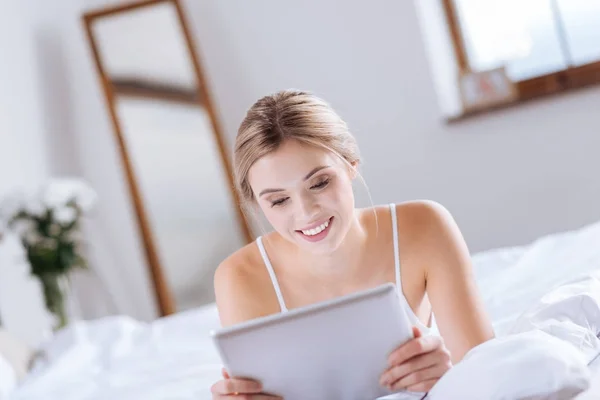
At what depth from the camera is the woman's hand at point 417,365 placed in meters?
1.35

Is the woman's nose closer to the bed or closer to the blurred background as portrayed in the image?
the bed

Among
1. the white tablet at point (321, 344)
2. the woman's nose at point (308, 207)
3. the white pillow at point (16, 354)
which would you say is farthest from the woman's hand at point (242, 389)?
the white pillow at point (16, 354)

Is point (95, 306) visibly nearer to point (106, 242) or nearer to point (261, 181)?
point (106, 242)

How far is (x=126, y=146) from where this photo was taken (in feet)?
13.9

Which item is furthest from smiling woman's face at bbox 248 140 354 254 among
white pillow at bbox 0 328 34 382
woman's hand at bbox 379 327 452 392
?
white pillow at bbox 0 328 34 382

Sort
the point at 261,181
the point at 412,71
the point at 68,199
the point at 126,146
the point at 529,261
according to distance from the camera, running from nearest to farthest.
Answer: the point at 261,181 < the point at 529,261 < the point at 68,199 < the point at 412,71 < the point at 126,146

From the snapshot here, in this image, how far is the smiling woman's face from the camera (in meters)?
1.67

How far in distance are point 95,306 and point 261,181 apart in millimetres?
2915

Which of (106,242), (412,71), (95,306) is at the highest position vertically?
(412,71)

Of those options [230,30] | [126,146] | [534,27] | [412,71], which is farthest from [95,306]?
[534,27]

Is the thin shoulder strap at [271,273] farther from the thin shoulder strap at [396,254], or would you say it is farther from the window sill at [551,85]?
the window sill at [551,85]

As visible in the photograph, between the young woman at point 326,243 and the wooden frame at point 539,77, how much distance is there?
6.38 ft

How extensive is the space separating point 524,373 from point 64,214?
2793 millimetres

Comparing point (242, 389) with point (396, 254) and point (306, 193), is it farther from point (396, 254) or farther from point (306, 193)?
point (396, 254)
